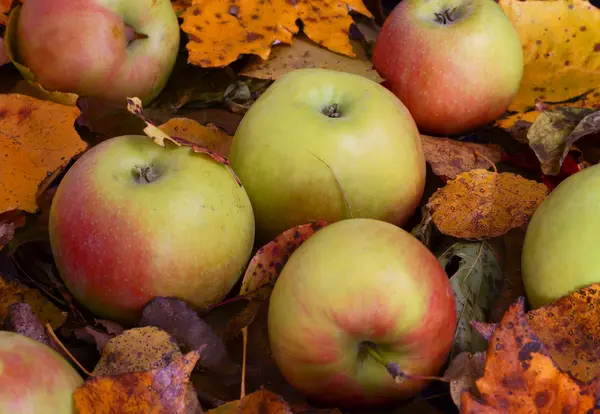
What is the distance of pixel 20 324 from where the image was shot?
1.87 ft

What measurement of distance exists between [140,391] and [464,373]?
24 cm

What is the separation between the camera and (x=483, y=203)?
0.69 meters

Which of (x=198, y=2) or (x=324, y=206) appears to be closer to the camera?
(x=324, y=206)

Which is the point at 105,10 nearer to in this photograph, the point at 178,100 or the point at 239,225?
the point at 178,100

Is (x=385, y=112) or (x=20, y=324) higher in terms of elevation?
(x=385, y=112)

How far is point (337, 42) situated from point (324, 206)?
1.00 ft

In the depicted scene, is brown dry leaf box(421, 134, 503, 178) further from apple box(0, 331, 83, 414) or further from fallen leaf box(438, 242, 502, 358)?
apple box(0, 331, 83, 414)

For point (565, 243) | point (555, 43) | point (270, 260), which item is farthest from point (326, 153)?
point (555, 43)

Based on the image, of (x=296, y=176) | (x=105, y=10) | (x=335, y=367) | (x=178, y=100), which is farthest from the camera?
(x=178, y=100)

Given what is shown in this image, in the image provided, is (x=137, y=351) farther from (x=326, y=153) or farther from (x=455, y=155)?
(x=455, y=155)

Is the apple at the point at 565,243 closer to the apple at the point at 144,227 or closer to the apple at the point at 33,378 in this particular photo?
the apple at the point at 144,227

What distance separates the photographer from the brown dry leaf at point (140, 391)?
0.49 metres

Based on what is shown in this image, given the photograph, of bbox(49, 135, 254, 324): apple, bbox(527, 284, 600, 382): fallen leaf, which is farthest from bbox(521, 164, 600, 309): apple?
bbox(49, 135, 254, 324): apple

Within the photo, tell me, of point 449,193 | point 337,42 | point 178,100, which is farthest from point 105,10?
point 449,193
